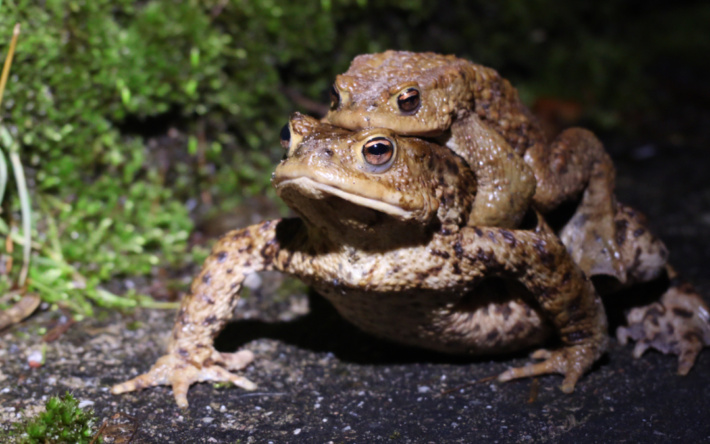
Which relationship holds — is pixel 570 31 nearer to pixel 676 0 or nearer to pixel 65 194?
pixel 676 0

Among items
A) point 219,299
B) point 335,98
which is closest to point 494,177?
point 335,98

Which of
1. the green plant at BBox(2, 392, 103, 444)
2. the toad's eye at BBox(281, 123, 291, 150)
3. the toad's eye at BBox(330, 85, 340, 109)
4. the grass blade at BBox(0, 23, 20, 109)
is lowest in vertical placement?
the green plant at BBox(2, 392, 103, 444)

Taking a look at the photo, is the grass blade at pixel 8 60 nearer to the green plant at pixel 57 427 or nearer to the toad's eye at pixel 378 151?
the green plant at pixel 57 427

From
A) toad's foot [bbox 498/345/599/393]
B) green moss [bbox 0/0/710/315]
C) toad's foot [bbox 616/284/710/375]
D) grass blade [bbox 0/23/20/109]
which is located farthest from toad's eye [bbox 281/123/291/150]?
toad's foot [bbox 616/284/710/375]

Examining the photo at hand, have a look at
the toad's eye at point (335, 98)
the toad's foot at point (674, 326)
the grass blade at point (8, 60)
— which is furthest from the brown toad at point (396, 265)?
the grass blade at point (8, 60)

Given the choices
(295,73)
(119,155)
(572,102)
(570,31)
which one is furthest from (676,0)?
(119,155)

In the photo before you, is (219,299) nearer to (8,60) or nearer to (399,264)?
(399,264)

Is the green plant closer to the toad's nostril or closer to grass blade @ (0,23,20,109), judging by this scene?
the toad's nostril
